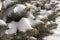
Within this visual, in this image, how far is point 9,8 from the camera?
321 centimetres

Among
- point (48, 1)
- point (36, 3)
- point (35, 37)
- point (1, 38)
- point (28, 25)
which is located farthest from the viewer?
point (48, 1)

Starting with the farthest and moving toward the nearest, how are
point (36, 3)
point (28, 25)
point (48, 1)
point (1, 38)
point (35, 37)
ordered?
point (48, 1), point (36, 3), point (35, 37), point (28, 25), point (1, 38)

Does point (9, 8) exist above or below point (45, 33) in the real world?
above

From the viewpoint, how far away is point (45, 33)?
3355 mm

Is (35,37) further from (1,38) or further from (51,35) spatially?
(1,38)

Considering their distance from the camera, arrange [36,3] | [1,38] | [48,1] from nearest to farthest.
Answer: [1,38]
[36,3]
[48,1]

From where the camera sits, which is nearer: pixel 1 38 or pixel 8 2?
pixel 1 38

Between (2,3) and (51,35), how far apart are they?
1051 millimetres

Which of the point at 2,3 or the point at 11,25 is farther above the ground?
the point at 2,3

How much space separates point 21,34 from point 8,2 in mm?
665

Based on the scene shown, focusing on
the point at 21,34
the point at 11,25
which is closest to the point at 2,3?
the point at 11,25

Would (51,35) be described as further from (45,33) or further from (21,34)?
(21,34)

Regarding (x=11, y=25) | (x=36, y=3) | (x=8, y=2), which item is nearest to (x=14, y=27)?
(x=11, y=25)

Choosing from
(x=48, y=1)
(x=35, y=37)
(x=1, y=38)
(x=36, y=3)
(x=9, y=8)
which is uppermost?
(x=48, y=1)
